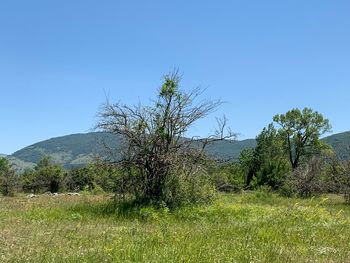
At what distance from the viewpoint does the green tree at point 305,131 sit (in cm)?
7512

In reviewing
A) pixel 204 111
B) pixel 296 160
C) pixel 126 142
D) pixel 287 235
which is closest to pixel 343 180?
pixel 204 111

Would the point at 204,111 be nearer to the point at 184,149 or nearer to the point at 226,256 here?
the point at 184,149

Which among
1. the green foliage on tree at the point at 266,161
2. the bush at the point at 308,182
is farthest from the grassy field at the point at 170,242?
the green foliage on tree at the point at 266,161

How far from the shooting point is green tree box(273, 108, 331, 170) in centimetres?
7512

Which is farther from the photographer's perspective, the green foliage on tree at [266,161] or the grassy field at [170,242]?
the green foliage on tree at [266,161]

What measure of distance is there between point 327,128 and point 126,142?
62.5m

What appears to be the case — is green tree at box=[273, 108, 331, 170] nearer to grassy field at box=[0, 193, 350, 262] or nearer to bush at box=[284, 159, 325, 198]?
bush at box=[284, 159, 325, 198]

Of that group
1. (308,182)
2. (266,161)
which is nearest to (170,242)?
(308,182)

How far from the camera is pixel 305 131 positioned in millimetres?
75625

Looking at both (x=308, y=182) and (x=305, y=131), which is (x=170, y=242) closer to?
(x=308, y=182)

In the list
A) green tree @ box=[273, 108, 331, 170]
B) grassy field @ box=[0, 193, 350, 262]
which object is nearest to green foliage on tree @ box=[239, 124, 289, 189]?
green tree @ box=[273, 108, 331, 170]

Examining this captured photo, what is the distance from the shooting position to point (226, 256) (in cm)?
846

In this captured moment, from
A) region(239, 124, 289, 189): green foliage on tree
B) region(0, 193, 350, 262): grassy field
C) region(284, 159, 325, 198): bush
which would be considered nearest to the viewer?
region(0, 193, 350, 262): grassy field

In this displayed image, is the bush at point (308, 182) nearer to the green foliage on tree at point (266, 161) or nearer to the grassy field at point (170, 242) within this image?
the green foliage on tree at point (266, 161)
